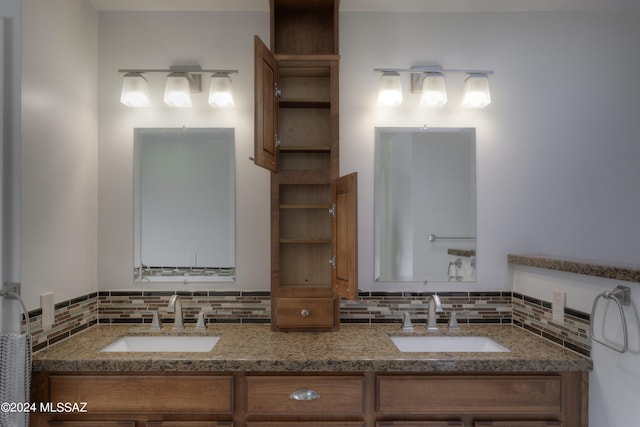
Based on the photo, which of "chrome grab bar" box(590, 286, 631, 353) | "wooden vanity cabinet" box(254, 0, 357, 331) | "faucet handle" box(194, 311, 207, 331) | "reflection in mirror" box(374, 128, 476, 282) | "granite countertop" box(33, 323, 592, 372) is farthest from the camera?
"reflection in mirror" box(374, 128, 476, 282)

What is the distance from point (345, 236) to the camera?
170cm

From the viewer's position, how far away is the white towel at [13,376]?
1.36 m

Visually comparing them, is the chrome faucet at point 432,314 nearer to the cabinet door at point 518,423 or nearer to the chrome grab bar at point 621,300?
the cabinet door at point 518,423

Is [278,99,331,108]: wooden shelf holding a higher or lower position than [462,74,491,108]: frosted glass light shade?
lower

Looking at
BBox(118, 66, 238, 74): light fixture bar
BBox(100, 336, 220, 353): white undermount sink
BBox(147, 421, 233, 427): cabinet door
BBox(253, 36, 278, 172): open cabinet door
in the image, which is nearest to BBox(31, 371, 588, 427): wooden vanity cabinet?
BBox(147, 421, 233, 427): cabinet door

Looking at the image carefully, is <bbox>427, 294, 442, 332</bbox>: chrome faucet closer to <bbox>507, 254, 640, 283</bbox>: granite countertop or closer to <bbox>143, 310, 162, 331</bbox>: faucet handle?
<bbox>507, 254, 640, 283</bbox>: granite countertop

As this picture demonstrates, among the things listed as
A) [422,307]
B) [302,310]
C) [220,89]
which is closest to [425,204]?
[422,307]

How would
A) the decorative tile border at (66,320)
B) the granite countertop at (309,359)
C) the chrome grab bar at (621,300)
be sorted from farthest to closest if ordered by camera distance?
the decorative tile border at (66,320) < the granite countertop at (309,359) < the chrome grab bar at (621,300)

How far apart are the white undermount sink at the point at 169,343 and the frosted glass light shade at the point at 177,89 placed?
4.06 feet

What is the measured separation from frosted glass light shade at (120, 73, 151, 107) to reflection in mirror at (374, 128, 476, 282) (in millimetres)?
1289

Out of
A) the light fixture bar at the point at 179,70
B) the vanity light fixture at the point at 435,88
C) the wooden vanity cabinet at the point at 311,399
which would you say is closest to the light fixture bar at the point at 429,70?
the vanity light fixture at the point at 435,88

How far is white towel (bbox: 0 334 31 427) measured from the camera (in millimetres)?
1361

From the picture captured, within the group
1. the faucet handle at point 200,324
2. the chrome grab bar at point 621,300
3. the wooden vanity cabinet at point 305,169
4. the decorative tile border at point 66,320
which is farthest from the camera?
the faucet handle at point 200,324

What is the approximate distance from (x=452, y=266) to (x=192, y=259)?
1450 mm
